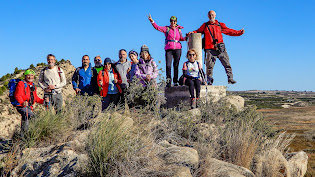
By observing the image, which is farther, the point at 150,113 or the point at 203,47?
the point at 203,47

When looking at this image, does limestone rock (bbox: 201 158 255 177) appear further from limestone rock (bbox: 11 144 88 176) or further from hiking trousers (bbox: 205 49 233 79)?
hiking trousers (bbox: 205 49 233 79)

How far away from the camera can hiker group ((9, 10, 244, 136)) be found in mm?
5863

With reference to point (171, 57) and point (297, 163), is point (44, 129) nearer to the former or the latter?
point (171, 57)

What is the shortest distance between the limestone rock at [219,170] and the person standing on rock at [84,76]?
4302 mm

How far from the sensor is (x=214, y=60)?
868 cm

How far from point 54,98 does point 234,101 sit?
5.24m

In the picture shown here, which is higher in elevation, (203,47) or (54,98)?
(203,47)

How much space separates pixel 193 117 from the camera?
255 inches

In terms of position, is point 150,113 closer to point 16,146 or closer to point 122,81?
point 122,81

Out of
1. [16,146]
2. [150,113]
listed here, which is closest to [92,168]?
[16,146]

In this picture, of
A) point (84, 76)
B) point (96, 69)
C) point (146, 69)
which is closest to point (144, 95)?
point (146, 69)

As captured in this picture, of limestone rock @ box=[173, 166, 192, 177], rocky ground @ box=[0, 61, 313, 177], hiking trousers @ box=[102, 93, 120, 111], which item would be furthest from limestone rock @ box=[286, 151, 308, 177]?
hiking trousers @ box=[102, 93, 120, 111]

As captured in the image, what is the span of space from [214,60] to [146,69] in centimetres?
266

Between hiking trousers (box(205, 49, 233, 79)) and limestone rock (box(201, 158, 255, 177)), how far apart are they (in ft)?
15.4
